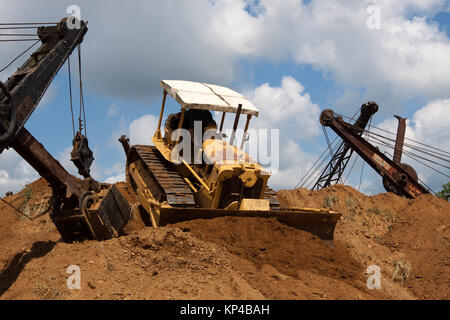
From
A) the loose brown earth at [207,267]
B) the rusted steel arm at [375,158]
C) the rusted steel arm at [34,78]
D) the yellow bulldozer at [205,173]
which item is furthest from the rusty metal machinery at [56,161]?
the rusted steel arm at [375,158]

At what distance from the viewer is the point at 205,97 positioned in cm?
866

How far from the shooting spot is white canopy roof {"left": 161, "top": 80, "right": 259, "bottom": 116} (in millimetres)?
8250

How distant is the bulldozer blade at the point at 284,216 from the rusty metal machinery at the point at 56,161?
4.38 feet

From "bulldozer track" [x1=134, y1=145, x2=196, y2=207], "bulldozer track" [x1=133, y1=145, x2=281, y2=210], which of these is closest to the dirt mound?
"bulldozer track" [x1=133, y1=145, x2=281, y2=210]

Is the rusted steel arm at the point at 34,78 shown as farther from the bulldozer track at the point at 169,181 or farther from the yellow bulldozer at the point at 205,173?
the bulldozer track at the point at 169,181

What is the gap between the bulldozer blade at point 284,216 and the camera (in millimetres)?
7016

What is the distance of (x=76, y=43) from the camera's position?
8.09m

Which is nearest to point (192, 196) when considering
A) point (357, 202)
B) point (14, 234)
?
point (14, 234)

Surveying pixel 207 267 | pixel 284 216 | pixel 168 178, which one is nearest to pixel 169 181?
pixel 168 178

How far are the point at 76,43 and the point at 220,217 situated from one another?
4579 mm

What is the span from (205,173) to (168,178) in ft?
2.94

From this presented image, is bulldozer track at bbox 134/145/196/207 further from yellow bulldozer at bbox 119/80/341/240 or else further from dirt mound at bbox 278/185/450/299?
dirt mound at bbox 278/185/450/299

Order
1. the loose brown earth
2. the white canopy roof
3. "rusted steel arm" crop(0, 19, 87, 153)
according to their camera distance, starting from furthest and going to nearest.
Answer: the white canopy roof → "rusted steel arm" crop(0, 19, 87, 153) → the loose brown earth

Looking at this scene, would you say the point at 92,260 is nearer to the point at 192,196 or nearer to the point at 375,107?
the point at 192,196
